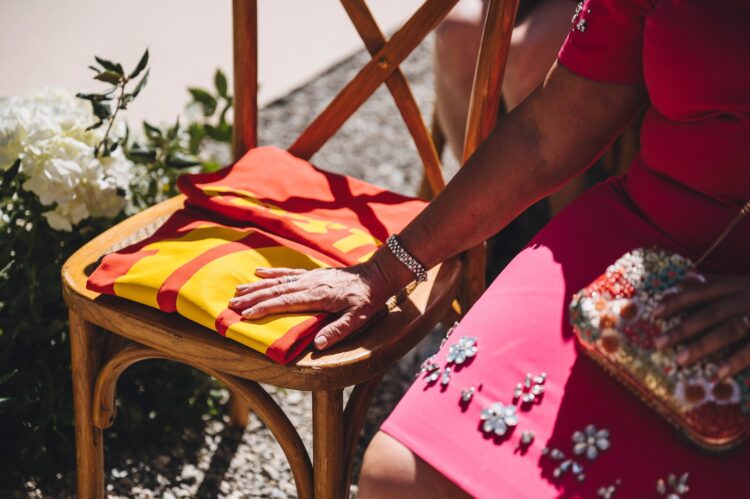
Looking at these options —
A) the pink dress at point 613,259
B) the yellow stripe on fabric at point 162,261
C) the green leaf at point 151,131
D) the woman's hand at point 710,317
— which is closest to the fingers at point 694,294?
the woman's hand at point 710,317

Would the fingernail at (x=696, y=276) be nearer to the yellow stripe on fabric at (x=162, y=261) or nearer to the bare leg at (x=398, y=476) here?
the bare leg at (x=398, y=476)

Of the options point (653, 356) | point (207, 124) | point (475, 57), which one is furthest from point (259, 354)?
point (475, 57)

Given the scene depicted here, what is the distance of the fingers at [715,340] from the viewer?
0.83 meters

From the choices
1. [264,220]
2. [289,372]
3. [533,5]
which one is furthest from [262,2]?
[289,372]

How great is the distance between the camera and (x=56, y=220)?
5.16 ft

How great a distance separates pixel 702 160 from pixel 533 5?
1.02 meters

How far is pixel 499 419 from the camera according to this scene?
37.9 inches

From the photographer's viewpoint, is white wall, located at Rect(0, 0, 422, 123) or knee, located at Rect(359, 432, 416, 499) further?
white wall, located at Rect(0, 0, 422, 123)

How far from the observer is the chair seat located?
113cm

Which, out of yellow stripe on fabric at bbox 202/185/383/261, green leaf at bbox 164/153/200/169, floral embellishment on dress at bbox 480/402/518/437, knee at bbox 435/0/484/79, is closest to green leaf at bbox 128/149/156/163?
green leaf at bbox 164/153/200/169

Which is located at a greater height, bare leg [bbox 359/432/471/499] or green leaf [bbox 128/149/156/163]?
green leaf [bbox 128/149/156/163]

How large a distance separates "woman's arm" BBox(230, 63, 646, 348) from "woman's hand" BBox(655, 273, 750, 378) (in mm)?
372

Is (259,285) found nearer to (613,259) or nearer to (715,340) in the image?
(613,259)

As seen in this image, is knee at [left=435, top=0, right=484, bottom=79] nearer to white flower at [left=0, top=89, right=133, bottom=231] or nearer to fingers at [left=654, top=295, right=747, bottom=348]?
white flower at [left=0, top=89, right=133, bottom=231]
